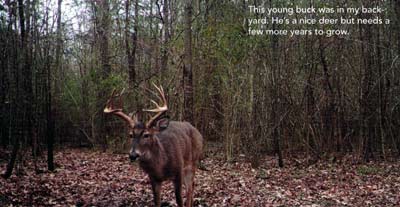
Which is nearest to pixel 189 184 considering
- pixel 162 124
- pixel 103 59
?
pixel 162 124

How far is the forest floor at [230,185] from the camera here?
27.8 ft

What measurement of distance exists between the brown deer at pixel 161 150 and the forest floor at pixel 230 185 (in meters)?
0.82

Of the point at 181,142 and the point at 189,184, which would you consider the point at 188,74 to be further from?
the point at 189,184

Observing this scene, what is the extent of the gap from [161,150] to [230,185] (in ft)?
10.0

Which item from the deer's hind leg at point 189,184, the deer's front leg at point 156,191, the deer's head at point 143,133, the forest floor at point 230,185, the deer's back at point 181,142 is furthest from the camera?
the forest floor at point 230,185

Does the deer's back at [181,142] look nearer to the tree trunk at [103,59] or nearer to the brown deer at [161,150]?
the brown deer at [161,150]

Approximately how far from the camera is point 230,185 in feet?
33.3

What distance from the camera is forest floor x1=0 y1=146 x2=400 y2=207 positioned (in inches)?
Answer: 333

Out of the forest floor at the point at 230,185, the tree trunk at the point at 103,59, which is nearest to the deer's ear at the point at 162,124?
the forest floor at the point at 230,185

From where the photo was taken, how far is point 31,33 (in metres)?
10.1

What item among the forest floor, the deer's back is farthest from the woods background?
the deer's back

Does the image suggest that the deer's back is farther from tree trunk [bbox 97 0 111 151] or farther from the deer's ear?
tree trunk [bbox 97 0 111 151]

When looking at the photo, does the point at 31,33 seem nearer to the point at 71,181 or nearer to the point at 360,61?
the point at 71,181

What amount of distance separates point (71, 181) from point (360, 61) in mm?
7907
